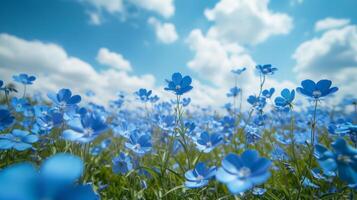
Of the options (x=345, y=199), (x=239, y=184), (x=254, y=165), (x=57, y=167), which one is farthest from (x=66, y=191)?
(x=345, y=199)

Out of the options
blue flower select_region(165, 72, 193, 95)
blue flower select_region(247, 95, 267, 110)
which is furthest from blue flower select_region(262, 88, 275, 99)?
blue flower select_region(165, 72, 193, 95)

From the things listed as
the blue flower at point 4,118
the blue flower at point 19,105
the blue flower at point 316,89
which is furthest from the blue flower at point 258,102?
the blue flower at point 19,105

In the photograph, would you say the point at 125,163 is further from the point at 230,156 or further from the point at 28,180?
the point at 28,180

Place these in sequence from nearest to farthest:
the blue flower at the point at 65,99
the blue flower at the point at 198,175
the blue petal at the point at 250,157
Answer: the blue petal at the point at 250,157 < the blue flower at the point at 198,175 < the blue flower at the point at 65,99

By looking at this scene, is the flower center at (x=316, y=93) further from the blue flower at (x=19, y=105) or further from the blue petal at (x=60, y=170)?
the blue flower at (x=19, y=105)

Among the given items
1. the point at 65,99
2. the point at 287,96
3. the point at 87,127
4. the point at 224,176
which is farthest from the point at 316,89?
the point at 65,99

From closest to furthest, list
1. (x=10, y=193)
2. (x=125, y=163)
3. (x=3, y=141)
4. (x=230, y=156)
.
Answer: (x=10, y=193) → (x=230, y=156) → (x=3, y=141) → (x=125, y=163)
